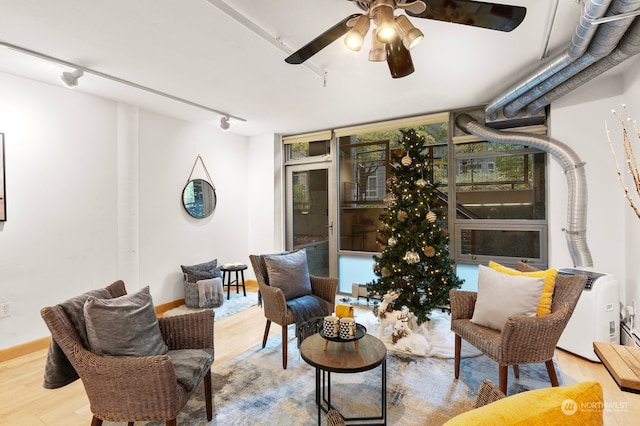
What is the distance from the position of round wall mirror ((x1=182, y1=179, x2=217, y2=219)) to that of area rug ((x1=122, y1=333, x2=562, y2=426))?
246 centimetres

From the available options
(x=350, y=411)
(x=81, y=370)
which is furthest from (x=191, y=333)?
(x=350, y=411)

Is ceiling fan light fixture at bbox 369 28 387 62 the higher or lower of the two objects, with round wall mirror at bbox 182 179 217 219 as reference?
higher

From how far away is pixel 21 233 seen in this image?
122 inches

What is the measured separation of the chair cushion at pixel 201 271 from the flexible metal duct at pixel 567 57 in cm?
402

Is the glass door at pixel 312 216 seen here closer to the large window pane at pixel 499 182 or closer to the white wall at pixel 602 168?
the large window pane at pixel 499 182

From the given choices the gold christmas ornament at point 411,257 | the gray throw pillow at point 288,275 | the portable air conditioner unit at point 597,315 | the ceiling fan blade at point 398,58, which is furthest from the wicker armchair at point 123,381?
the portable air conditioner unit at point 597,315

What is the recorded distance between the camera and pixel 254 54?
2.64 m

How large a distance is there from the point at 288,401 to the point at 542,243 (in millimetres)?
3250

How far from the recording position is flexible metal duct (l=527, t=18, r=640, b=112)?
2.10 meters

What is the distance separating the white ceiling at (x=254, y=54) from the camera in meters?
2.08

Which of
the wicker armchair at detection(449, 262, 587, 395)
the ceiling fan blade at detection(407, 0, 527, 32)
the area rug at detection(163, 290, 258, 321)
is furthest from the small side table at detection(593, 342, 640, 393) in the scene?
the area rug at detection(163, 290, 258, 321)

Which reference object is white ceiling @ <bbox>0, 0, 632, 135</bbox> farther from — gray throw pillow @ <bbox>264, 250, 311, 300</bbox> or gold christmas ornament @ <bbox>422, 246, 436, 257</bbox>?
gray throw pillow @ <bbox>264, 250, 311, 300</bbox>

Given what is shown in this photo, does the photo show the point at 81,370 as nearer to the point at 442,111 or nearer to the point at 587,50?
the point at 587,50

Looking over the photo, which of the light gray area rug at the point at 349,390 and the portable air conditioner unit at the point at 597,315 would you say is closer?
the light gray area rug at the point at 349,390
